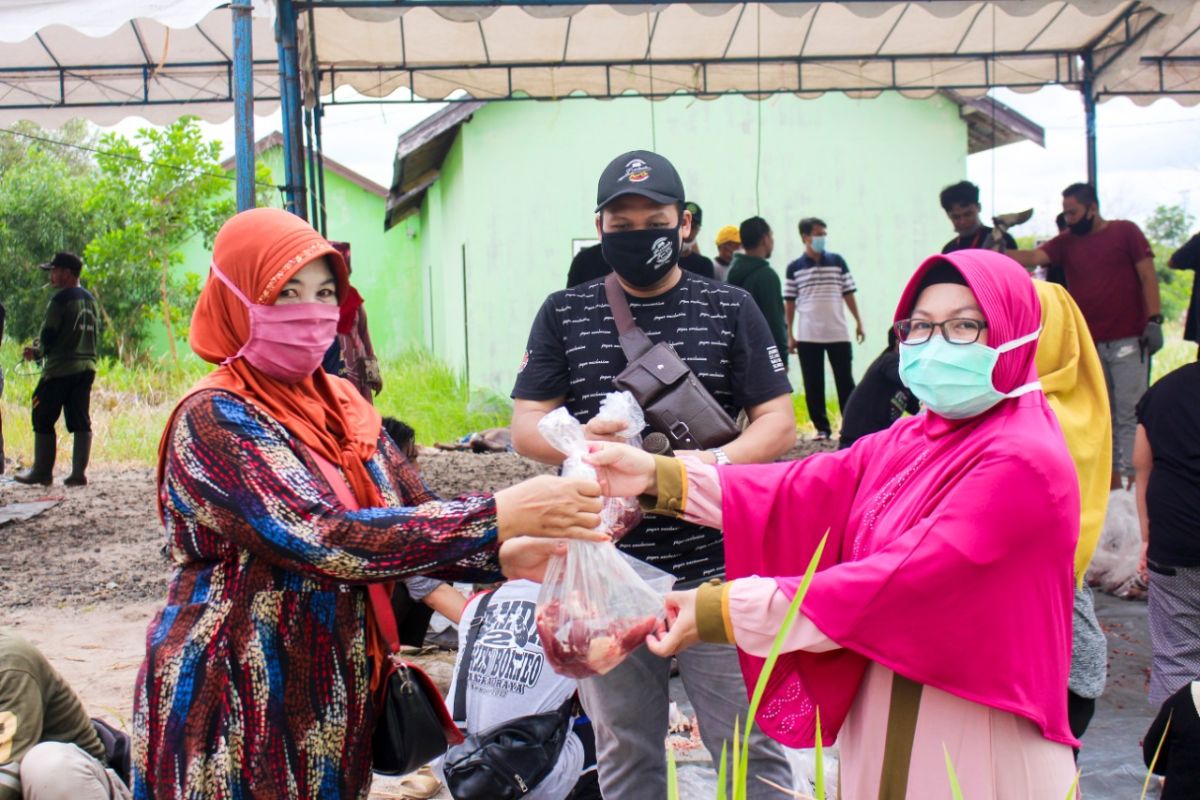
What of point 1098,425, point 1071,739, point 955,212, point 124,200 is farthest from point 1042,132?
point 124,200

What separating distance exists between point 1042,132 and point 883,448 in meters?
14.6

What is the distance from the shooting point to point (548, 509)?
6.77 ft

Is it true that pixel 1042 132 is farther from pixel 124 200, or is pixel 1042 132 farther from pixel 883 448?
pixel 124 200

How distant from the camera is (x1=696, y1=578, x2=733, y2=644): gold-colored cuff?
1990 mm

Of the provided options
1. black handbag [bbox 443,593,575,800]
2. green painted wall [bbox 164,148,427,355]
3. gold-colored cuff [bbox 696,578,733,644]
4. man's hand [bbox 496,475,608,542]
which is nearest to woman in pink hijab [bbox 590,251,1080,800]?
gold-colored cuff [bbox 696,578,733,644]

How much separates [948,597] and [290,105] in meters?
5.19

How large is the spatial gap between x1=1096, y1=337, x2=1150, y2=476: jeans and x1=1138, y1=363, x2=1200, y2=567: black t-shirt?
4.25 m

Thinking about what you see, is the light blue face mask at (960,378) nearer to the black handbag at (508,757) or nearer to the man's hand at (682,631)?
the man's hand at (682,631)

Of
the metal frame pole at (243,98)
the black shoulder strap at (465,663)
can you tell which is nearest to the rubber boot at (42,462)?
the metal frame pole at (243,98)

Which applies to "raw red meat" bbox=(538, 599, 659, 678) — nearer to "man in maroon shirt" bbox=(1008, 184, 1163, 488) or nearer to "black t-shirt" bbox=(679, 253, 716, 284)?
"black t-shirt" bbox=(679, 253, 716, 284)

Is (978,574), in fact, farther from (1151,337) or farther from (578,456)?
(1151,337)

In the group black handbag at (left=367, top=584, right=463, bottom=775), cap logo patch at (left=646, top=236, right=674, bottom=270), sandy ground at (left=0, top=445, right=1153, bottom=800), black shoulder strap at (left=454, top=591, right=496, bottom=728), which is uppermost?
cap logo patch at (left=646, top=236, right=674, bottom=270)

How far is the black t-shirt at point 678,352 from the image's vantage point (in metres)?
2.77

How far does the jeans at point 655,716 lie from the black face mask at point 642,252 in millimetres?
936
